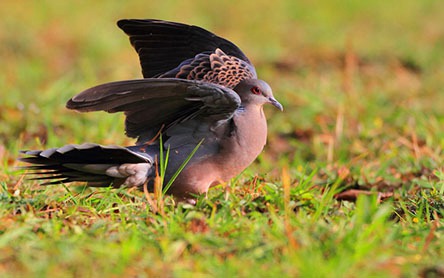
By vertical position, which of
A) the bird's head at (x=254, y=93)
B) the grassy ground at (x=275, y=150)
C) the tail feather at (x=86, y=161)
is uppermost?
the bird's head at (x=254, y=93)

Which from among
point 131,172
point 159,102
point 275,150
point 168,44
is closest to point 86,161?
point 131,172

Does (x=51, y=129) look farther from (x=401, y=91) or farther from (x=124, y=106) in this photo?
(x=401, y=91)

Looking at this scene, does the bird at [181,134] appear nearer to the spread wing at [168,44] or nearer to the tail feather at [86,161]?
the tail feather at [86,161]

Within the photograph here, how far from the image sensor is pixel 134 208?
3871 millimetres

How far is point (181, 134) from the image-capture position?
166 inches

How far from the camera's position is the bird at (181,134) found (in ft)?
12.6

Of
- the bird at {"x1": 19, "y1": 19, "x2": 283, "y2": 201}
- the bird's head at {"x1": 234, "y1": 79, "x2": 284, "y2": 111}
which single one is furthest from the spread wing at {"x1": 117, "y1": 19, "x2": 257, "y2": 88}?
the bird's head at {"x1": 234, "y1": 79, "x2": 284, "y2": 111}

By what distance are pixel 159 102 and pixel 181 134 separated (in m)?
0.28

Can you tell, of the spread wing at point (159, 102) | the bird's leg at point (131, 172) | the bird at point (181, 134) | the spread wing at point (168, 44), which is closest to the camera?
the spread wing at point (159, 102)

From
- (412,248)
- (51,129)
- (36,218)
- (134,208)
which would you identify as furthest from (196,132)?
(51,129)

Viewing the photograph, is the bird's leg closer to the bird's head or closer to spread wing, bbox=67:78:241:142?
spread wing, bbox=67:78:241:142

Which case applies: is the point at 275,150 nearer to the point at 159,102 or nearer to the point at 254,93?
the point at 254,93

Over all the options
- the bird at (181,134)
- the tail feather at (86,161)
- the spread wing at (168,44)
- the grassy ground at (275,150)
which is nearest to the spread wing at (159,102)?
the bird at (181,134)

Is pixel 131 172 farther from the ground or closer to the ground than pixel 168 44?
closer to the ground
